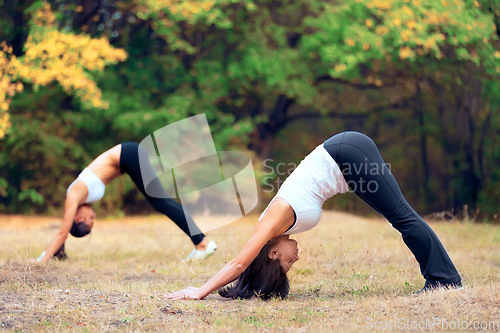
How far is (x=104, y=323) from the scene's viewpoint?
406 centimetres

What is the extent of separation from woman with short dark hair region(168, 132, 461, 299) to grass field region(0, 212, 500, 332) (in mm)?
267

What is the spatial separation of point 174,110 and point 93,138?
2.71 meters

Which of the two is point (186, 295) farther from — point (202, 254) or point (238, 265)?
point (202, 254)

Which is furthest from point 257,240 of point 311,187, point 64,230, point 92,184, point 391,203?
point 92,184

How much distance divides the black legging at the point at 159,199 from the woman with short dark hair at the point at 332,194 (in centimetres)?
258

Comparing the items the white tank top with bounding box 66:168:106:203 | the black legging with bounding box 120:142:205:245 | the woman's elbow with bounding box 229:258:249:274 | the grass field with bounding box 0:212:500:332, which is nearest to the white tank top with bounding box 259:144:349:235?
the woman's elbow with bounding box 229:258:249:274

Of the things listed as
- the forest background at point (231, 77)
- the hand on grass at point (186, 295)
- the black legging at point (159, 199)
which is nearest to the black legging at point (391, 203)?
the hand on grass at point (186, 295)

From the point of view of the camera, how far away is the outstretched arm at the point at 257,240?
14.1 ft

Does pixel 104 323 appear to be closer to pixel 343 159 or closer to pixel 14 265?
pixel 343 159

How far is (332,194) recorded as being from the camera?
15.1 feet

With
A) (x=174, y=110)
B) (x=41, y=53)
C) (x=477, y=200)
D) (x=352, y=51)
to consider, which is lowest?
(x=477, y=200)

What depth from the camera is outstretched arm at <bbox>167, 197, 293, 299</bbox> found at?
4289 millimetres

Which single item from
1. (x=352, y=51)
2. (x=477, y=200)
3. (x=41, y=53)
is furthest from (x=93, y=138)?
(x=477, y=200)

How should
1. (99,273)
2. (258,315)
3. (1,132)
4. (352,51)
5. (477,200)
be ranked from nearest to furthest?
1. (258,315)
2. (99,273)
3. (1,132)
4. (352,51)
5. (477,200)
